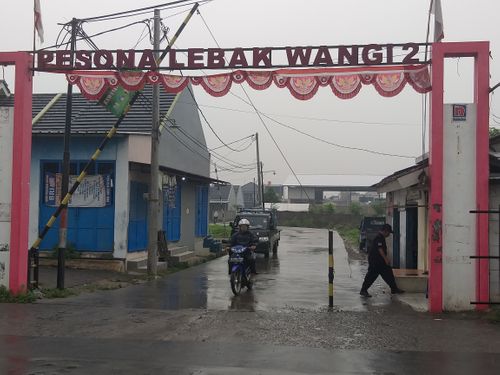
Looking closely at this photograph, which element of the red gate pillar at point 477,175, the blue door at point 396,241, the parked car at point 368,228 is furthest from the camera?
the parked car at point 368,228

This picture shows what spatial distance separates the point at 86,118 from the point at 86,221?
417 cm

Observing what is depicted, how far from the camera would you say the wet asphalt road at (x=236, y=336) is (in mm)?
6977

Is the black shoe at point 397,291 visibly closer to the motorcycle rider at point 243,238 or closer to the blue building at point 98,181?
the motorcycle rider at point 243,238

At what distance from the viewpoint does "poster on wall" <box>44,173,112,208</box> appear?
18562 mm

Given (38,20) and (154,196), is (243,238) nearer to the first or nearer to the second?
(154,196)

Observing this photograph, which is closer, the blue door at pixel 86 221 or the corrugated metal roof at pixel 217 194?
the blue door at pixel 86 221

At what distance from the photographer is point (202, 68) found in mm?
11578

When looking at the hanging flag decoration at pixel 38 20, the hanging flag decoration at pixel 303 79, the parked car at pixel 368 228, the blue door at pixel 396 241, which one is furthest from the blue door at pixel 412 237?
the parked car at pixel 368 228

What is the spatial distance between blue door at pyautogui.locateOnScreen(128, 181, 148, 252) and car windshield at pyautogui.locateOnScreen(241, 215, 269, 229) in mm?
7367

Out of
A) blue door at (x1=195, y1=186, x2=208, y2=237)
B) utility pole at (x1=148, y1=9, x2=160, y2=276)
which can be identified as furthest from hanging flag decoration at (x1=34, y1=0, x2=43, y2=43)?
blue door at (x1=195, y1=186, x2=208, y2=237)

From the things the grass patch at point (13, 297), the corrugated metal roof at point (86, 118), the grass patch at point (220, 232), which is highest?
the corrugated metal roof at point (86, 118)

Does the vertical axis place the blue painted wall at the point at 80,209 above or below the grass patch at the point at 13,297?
above

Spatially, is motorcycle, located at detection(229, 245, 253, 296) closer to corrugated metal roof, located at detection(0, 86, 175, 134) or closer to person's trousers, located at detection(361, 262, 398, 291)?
person's trousers, located at detection(361, 262, 398, 291)

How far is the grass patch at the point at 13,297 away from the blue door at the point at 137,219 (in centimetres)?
709
